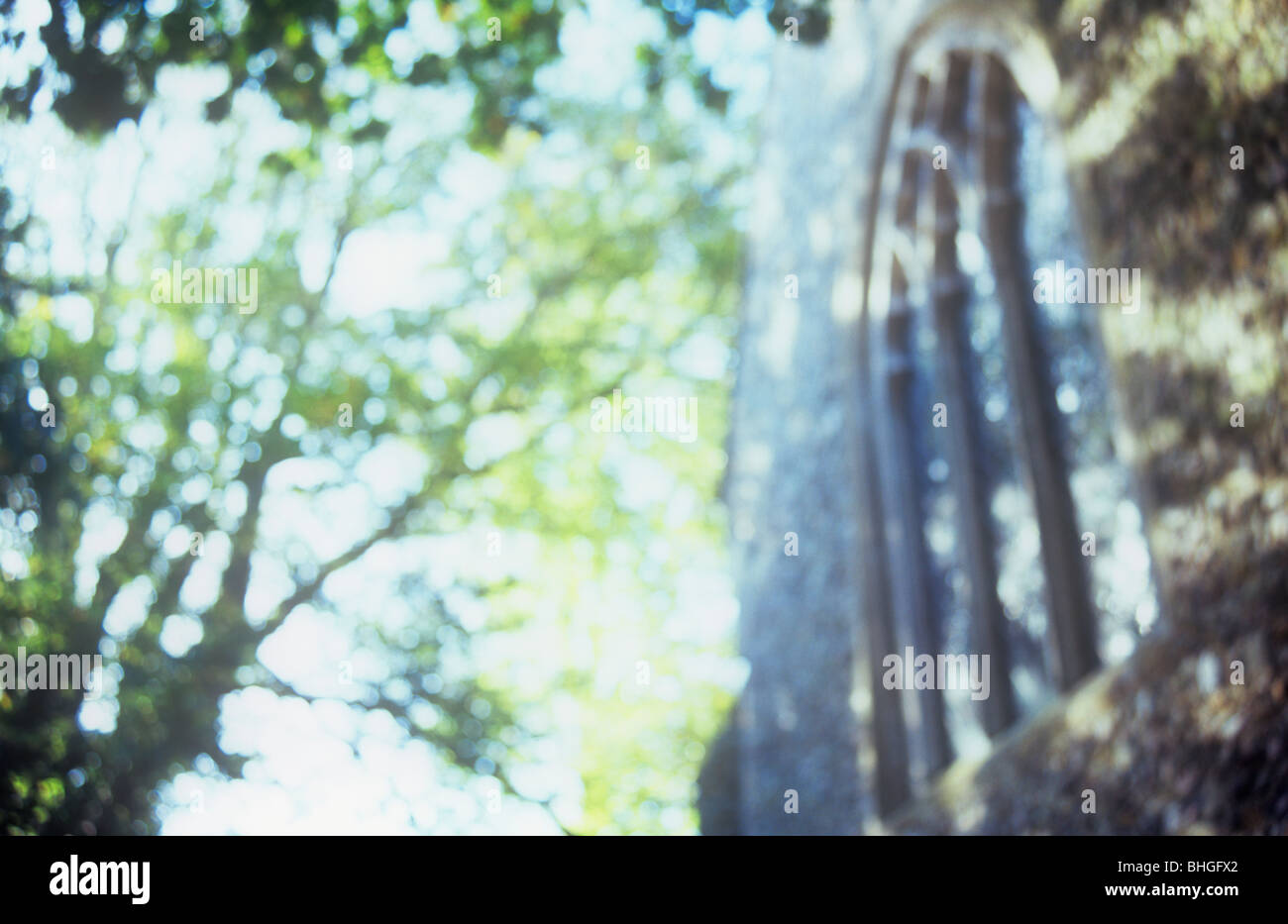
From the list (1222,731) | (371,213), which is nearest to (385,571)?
(371,213)

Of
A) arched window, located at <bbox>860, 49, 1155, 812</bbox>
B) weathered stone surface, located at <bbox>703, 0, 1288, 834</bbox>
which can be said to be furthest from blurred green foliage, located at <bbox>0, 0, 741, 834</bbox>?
weathered stone surface, located at <bbox>703, 0, 1288, 834</bbox>

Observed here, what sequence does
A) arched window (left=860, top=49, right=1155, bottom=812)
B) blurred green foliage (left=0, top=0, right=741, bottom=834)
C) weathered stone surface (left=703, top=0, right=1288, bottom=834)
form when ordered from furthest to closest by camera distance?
blurred green foliage (left=0, top=0, right=741, bottom=834), arched window (left=860, top=49, right=1155, bottom=812), weathered stone surface (left=703, top=0, right=1288, bottom=834)

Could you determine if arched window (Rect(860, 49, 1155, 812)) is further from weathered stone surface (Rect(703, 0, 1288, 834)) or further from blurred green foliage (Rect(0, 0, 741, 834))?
blurred green foliage (Rect(0, 0, 741, 834))

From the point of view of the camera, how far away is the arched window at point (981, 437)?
388cm

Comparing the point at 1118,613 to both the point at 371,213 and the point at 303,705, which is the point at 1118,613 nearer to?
the point at 303,705

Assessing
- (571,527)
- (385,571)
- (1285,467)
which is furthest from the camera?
(571,527)

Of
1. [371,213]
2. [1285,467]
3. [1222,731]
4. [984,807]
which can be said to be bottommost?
[984,807]

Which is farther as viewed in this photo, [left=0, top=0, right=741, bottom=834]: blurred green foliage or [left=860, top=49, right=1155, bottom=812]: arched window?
[left=0, top=0, right=741, bottom=834]: blurred green foliage

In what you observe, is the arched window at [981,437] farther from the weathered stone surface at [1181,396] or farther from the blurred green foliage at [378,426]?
the blurred green foliage at [378,426]

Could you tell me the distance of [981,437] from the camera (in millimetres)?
4844

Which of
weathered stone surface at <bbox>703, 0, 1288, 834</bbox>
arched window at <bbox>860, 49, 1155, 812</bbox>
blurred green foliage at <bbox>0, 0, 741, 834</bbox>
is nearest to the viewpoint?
weathered stone surface at <bbox>703, 0, 1288, 834</bbox>

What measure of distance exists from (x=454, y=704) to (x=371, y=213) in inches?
159

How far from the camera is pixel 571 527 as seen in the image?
11094 mm

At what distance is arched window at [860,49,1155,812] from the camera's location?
12.7 ft
